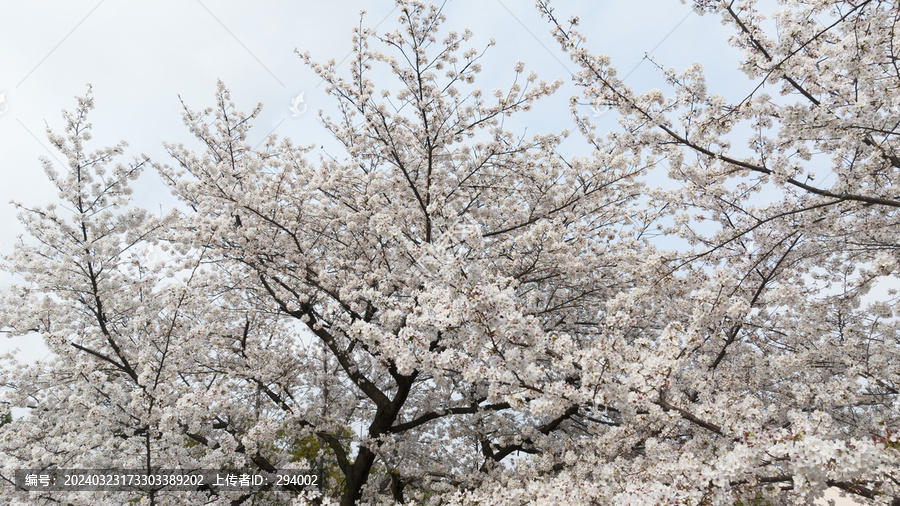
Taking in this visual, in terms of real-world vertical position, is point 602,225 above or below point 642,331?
above

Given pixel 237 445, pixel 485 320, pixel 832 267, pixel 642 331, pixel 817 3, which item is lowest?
pixel 237 445

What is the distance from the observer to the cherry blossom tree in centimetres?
385

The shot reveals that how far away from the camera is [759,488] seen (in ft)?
12.4

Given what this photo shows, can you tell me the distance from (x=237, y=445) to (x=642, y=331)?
6.78 meters

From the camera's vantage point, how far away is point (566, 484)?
14.3 feet

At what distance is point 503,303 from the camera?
3641 millimetres

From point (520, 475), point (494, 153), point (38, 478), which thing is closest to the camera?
point (38, 478)

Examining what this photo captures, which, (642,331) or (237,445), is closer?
(237,445)

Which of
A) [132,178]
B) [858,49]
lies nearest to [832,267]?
[858,49]

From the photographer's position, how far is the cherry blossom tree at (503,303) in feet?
12.6

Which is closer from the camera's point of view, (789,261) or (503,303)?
(503,303)

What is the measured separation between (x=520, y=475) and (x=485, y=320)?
351cm

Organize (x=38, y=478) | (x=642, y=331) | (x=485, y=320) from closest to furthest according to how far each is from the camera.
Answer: (x=485, y=320)
(x=38, y=478)
(x=642, y=331)

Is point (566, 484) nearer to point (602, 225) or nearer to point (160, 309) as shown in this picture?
point (602, 225)
